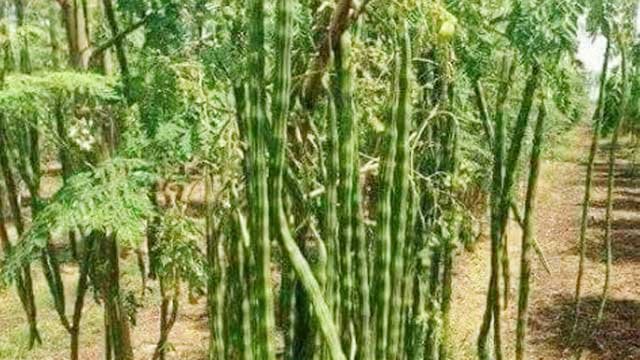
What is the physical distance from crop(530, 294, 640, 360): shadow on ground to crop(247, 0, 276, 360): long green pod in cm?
817

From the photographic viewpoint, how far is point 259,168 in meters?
1.90

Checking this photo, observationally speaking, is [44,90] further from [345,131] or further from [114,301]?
[345,131]

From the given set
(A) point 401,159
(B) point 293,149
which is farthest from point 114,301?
(A) point 401,159

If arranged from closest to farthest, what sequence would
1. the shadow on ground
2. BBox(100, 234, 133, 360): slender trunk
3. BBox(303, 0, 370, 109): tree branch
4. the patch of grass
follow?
BBox(303, 0, 370, 109): tree branch < BBox(100, 234, 133, 360): slender trunk < the shadow on ground < the patch of grass

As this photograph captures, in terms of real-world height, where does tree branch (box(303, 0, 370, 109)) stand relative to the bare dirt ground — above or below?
above

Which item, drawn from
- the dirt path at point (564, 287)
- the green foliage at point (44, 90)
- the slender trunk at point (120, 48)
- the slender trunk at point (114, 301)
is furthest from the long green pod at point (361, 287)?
the dirt path at point (564, 287)

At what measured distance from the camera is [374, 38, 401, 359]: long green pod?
232 centimetres

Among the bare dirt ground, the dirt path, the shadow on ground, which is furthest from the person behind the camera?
the dirt path

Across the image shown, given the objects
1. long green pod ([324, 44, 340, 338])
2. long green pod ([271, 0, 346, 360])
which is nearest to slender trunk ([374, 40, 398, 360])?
long green pod ([324, 44, 340, 338])

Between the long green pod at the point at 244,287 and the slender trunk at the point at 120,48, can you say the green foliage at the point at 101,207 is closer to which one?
the slender trunk at the point at 120,48

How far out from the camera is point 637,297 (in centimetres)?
1298

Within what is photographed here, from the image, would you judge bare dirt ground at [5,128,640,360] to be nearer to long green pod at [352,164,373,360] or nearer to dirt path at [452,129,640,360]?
dirt path at [452,129,640,360]

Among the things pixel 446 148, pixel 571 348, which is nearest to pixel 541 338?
pixel 571 348

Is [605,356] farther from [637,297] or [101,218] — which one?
[101,218]
